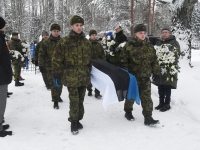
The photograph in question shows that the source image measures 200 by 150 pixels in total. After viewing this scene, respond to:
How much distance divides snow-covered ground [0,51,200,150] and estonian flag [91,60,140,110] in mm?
661

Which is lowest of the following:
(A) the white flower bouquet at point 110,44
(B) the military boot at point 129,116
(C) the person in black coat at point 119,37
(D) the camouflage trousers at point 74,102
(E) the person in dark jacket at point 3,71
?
(B) the military boot at point 129,116

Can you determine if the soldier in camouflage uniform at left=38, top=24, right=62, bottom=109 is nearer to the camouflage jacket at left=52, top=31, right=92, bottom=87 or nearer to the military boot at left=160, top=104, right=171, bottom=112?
the camouflage jacket at left=52, top=31, right=92, bottom=87

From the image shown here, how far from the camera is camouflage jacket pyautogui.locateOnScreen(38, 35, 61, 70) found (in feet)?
19.1

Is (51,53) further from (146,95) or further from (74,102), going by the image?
(146,95)

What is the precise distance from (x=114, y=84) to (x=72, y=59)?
880 mm

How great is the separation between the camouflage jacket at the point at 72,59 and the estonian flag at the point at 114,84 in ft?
1.14

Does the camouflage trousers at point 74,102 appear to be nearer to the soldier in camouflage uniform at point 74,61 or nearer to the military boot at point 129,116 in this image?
the soldier in camouflage uniform at point 74,61

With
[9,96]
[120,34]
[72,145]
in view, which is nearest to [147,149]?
[72,145]

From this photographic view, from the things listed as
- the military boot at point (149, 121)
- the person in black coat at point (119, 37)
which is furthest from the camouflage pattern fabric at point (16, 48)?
the military boot at point (149, 121)

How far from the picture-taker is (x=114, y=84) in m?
4.09

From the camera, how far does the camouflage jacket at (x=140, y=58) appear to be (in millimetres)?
4289

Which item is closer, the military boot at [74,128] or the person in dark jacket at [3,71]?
the person in dark jacket at [3,71]

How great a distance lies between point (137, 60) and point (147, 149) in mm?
1639

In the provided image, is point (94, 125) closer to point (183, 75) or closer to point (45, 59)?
point (45, 59)
